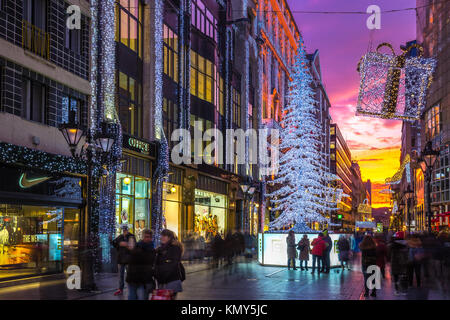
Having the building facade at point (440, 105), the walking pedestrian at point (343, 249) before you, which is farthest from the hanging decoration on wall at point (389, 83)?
the building facade at point (440, 105)

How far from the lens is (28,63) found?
1927cm

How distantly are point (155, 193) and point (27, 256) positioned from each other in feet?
33.9

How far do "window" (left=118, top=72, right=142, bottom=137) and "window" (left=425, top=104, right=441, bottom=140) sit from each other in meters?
40.8

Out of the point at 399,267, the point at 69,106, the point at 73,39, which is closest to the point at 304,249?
the point at 399,267

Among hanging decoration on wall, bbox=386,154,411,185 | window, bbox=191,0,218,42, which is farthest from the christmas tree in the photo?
hanging decoration on wall, bbox=386,154,411,185

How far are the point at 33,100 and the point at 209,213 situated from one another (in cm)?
2114

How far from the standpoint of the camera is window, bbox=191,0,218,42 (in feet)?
121

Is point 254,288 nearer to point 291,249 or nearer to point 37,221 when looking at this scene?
point 37,221

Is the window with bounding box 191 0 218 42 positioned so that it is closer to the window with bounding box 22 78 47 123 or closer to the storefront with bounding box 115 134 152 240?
the storefront with bounding box 115 134 152 240

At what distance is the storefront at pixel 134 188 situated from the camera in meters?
25.9

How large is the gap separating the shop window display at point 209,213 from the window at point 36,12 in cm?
1790

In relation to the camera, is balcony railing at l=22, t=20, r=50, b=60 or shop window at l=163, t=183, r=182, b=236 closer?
balcony railing at l=22, t=20, r=50, b=60

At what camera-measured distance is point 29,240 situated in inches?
763
